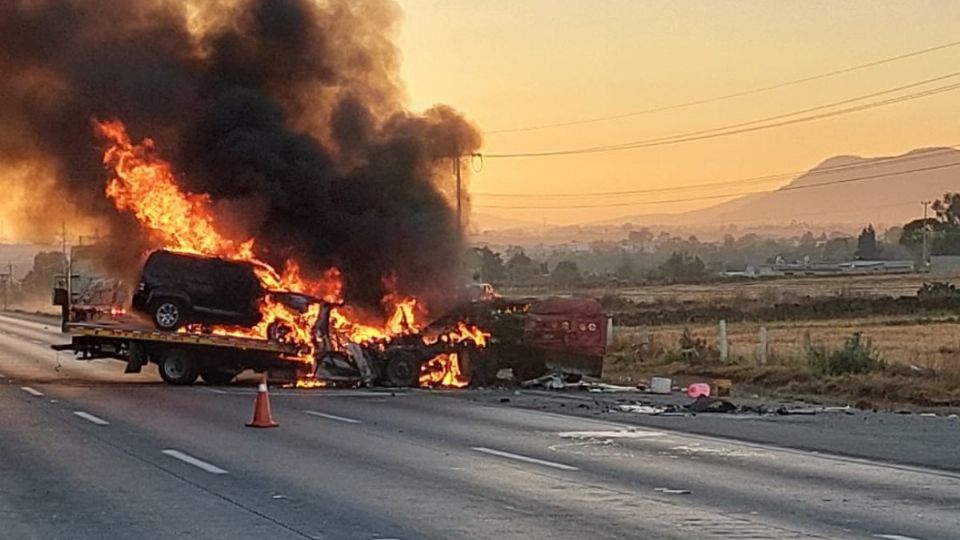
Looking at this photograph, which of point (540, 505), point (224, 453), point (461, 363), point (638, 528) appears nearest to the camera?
point (638, 528)

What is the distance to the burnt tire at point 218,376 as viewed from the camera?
3053 cm

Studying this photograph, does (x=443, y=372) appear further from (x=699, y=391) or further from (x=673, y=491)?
(x=673, y=491)

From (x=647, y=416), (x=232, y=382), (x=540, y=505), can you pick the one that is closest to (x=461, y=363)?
(x=232, y=382)

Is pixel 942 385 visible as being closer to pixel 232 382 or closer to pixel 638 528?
pixel 232 382

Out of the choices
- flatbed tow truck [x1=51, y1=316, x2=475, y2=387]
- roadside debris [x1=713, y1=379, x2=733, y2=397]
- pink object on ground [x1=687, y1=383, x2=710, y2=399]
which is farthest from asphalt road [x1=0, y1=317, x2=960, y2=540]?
flatbed tow truck [x1=51, y1=316, x2=475, y2=387]

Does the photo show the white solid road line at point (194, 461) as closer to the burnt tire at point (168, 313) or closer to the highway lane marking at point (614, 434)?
the highway lane marking at point (614, 434)

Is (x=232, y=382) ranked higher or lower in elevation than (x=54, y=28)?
lower

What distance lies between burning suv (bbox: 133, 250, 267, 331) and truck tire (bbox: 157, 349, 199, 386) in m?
0.58

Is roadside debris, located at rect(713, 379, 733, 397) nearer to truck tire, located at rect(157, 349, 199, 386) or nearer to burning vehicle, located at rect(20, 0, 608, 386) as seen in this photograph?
burning vehicle, located at rect(20, 0, 608, 386)

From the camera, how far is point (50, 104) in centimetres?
3450

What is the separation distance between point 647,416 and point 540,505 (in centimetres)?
1055

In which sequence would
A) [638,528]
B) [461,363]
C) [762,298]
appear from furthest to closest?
[762,298] < [461,363] < [638,528]

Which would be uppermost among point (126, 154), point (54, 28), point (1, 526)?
point (54, 28)

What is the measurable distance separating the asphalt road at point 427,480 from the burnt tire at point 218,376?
700cm
